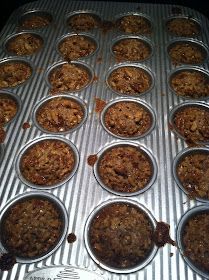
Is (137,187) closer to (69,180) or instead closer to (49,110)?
(69,180)

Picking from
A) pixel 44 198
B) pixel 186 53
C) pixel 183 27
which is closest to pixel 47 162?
pixel 44 198

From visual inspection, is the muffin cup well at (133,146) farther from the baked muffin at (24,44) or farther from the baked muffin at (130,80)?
the baked muffin at (24,44)

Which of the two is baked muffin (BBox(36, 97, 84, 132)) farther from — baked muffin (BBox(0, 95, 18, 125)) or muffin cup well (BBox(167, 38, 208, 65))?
muffin cup well (BBox(167, 38, 208, 65))

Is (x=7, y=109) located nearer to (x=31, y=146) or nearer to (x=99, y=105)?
(x=31, y=146)

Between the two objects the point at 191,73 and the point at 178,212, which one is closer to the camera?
the point at 178,212

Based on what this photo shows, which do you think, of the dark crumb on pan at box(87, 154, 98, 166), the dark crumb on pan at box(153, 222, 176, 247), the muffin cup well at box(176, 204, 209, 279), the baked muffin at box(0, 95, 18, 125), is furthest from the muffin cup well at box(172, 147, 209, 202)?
the baked muffin at box(0, 95, 18, 125)

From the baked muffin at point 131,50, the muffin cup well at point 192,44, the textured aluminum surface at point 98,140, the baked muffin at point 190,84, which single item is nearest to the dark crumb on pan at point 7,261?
the textured aluminum surface at point 98,140

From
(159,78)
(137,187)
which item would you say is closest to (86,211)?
(137,187)
